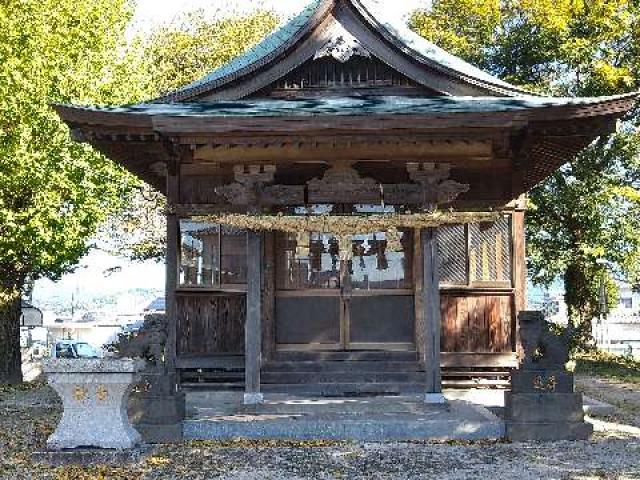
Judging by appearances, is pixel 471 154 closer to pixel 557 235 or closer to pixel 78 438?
pixel 78 438

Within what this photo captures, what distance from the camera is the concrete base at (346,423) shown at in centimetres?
922

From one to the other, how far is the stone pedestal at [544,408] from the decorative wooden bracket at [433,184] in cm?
285

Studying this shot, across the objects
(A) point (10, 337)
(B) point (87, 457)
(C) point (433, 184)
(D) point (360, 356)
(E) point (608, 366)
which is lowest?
(E) point (608, 366)

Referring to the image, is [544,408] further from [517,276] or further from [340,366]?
[340,366]

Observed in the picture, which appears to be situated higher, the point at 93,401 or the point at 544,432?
the point at 93,401

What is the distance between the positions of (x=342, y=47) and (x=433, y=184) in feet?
10.4

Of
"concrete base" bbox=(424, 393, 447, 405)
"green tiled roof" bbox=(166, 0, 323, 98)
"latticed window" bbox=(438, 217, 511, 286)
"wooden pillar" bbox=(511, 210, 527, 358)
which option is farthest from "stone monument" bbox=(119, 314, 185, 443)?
"wooden pillar" bbox=(511, 210, 527, 358)

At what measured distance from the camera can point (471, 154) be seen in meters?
10.6

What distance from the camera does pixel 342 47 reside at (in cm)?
1189

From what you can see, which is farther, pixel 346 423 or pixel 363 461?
pixel 346 423

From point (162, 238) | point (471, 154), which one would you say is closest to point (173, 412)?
point (471, 154)

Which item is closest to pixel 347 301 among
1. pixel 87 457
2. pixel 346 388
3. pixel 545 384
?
pixel 346 388

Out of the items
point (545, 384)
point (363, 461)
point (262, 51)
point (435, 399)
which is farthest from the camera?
point (262, 51)

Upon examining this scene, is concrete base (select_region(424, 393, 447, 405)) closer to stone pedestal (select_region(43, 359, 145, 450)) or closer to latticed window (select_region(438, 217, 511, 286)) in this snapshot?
latticed window (select_region(438, 217, 511, 286))
